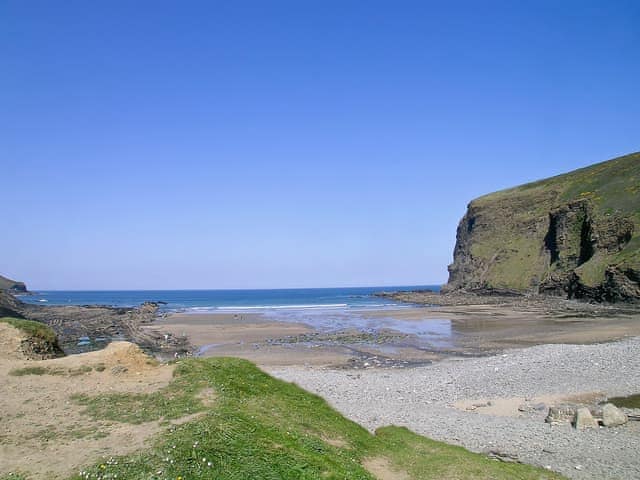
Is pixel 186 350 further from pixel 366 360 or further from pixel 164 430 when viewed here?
pixel 164 430

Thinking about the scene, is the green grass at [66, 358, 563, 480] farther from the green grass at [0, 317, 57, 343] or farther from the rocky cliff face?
the rocky cliff face

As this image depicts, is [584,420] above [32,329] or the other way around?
the other way around

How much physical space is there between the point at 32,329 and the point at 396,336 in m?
37.3

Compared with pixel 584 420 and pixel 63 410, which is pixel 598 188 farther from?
pixel 63 410

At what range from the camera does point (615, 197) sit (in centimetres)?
8294

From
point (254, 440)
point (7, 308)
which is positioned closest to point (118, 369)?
point (254, 440)

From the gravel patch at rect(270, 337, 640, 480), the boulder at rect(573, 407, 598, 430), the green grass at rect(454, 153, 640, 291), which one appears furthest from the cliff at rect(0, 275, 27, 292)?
the boulder at rect(573, 407, 598, 430)

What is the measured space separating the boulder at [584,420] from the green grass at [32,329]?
705 inches

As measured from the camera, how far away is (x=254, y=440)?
9.38 metres

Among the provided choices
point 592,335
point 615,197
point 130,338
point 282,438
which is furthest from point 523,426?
point 615,197

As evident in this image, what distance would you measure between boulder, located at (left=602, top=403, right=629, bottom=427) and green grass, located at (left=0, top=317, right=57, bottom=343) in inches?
740

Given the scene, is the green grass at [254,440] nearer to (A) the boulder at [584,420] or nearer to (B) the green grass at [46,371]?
(B) the green grass at [46,371]

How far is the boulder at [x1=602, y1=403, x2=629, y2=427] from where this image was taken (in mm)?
15680

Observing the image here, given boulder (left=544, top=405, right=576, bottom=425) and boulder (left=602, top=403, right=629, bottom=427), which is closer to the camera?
boulder (left=602, top=403, right=629, bottom=427)
